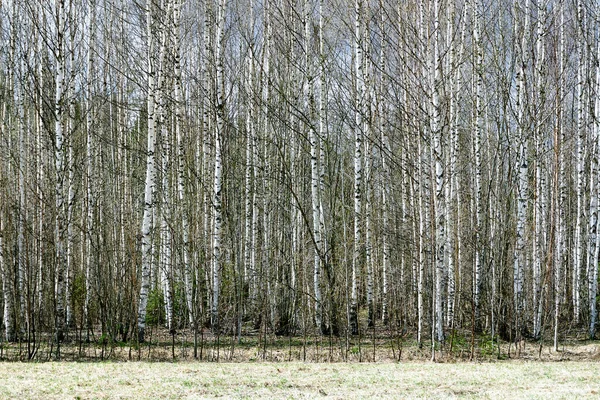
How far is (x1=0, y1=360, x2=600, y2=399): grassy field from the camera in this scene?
21.8 feet

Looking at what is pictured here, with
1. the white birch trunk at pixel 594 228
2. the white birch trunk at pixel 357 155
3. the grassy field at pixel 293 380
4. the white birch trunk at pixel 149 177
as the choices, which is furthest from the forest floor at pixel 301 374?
the white birch trunk at pixel 594 228

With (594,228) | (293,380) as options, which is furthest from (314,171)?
(594,228)

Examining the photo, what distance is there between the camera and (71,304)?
14.4 m

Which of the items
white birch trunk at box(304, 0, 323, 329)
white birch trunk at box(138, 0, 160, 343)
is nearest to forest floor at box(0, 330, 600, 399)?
white birch trunk at box(138, 0, 160, 343)

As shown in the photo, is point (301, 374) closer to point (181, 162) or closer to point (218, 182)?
point (218, 182)

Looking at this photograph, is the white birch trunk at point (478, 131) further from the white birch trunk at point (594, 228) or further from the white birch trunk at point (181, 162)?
the white birch trunk at point (181, 162)

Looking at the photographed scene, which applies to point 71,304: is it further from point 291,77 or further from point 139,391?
point 139,391

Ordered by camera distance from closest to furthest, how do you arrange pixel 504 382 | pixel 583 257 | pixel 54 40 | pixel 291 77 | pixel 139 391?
1. pixel 139 391
2. pixel 504 382
3. pixel 54 40
4. pixel 291 77
5. pixel 583 257

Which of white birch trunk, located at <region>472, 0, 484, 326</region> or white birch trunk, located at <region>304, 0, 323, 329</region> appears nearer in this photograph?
Result: white birch trunk, located at <region>304, 0, 323, 329</region>

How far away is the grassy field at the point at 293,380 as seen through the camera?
6648mm

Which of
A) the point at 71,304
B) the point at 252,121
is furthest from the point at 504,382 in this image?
the point at 71,304

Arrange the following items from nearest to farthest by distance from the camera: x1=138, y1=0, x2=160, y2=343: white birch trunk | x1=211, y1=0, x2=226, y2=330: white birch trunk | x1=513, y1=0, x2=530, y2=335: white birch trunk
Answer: x1=138, y1=0, x2=160, y2=343: white birch trunk
x1=211, y1=0, x2=226, y2=330: white birch trunk
x1=513, y1=0, x2=530, y2=335: white birch trunk

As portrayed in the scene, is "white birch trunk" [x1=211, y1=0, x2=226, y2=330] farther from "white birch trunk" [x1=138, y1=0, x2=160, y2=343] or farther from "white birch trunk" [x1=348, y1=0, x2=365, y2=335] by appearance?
"white birch trunk" [x1=348, y1=0, x2=365, y2=335]

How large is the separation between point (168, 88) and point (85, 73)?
10.7ft
